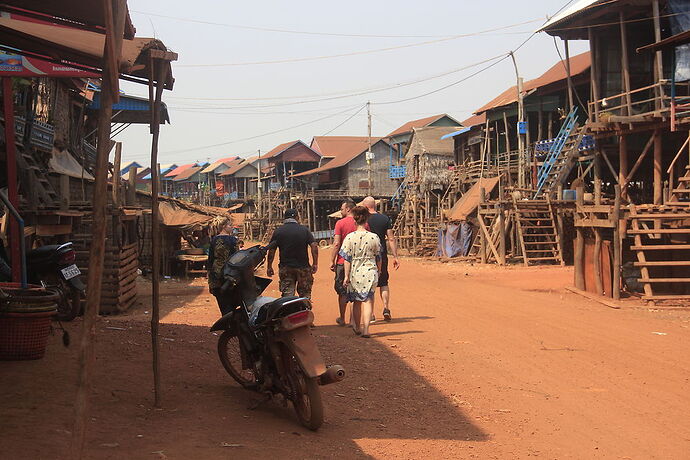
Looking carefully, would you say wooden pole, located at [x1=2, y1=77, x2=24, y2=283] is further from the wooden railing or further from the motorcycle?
the wooden railing

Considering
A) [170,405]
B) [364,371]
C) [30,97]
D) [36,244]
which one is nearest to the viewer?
[170,405]

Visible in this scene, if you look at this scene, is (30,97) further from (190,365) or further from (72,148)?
(190,365)

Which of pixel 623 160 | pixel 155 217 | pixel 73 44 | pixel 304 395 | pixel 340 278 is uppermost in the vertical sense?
pixel 623 160

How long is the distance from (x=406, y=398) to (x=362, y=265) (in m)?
3.26

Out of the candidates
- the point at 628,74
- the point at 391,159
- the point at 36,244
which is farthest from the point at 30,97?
the point at 391,159

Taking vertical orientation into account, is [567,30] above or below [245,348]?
above

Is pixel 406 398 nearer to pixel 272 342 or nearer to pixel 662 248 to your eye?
pixel 272 342

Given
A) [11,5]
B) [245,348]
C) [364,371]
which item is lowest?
[364,371]

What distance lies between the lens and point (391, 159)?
56.9 metres

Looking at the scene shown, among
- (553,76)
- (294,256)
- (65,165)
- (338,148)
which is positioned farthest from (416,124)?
(294,256)

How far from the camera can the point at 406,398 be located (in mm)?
6344

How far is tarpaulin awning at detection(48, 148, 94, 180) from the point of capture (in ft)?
52.9

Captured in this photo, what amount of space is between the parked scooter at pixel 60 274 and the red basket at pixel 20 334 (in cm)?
302

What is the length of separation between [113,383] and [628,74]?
18935 mm
